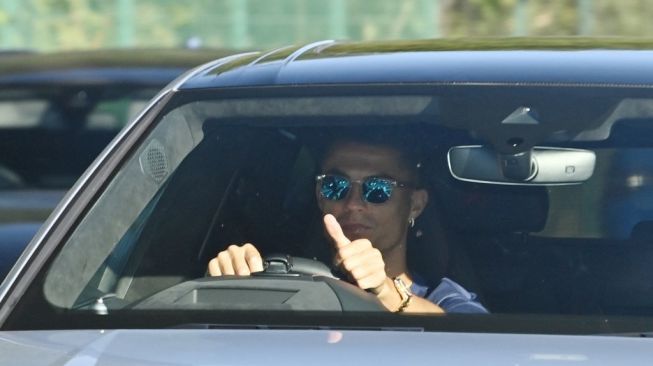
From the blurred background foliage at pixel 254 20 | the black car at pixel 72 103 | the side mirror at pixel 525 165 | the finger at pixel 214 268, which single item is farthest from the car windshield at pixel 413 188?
the blurred background foliage at pixel 254 20

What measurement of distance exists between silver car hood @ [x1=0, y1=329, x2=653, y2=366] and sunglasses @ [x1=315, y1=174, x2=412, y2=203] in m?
0.72

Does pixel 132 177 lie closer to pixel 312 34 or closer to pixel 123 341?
pixel 123 341

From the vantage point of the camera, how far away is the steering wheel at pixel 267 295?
290cm

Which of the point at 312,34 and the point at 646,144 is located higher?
the point at 646,144

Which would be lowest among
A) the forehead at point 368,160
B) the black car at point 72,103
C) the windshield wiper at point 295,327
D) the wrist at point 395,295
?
the black car at point 72,103

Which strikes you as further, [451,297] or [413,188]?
[413,188]

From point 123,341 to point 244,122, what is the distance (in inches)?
38.2

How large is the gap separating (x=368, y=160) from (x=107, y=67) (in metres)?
3.70

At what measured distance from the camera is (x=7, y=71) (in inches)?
271

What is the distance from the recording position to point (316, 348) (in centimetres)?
254

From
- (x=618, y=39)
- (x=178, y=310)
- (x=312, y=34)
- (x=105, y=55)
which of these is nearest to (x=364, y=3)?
(x=312, y=34)

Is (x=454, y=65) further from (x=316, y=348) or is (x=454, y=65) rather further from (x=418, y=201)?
(x=316, y=348)

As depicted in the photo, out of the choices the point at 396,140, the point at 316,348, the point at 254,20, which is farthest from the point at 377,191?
the point at 254,20

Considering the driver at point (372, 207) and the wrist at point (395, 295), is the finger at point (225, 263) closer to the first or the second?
the driver at point (372, 207)
